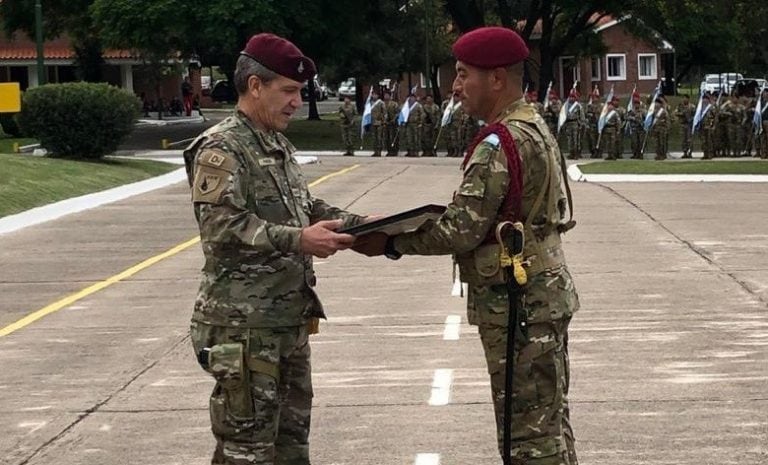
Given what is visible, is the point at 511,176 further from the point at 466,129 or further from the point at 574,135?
the point at 466,129

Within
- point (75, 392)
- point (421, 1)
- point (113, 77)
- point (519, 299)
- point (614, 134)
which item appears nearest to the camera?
point (519, 299)

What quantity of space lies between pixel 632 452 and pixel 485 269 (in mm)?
2591

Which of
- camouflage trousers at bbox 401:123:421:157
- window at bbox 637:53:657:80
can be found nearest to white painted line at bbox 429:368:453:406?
camouflage trousers at bbox 401:123:421:157

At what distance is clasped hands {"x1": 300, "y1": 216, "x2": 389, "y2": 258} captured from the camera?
17.4 ft

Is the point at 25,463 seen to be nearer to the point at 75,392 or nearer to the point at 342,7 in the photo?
the point at 75,392

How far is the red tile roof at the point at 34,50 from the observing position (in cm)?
6906

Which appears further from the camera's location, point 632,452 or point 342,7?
point 342,7

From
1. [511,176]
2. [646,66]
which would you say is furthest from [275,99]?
[646,66]

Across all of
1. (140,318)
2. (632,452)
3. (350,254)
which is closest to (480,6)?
(350,254)

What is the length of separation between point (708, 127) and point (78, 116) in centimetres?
1900

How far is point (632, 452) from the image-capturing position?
752cm

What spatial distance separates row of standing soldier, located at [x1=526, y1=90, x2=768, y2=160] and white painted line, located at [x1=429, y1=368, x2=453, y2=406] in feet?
105

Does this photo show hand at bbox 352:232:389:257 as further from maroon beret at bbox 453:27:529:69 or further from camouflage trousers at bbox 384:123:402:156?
camouflage trousers at bbox 384:123:402:156

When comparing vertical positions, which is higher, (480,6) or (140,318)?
(480,6)
